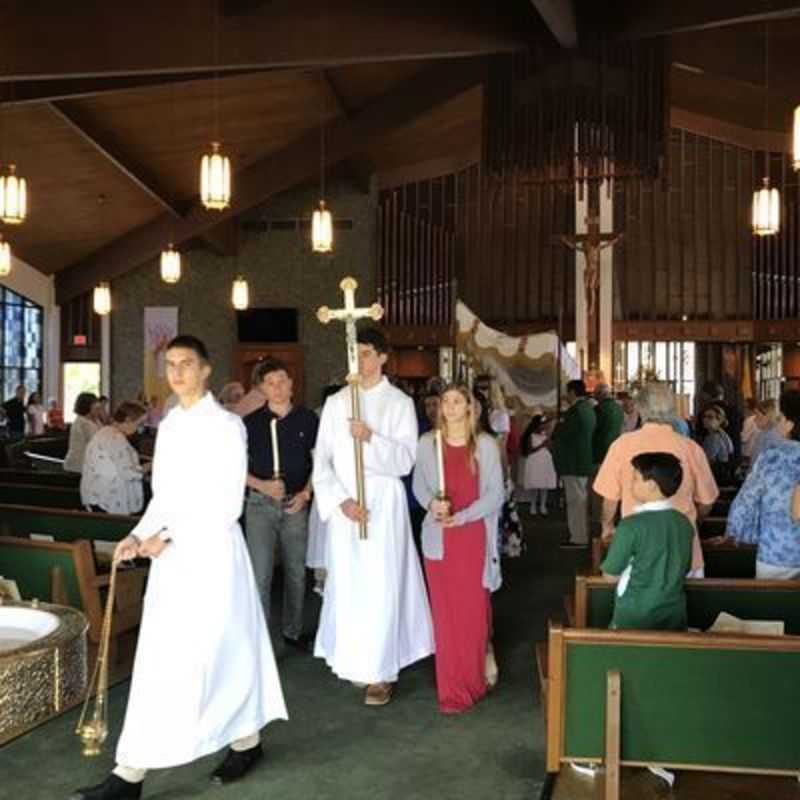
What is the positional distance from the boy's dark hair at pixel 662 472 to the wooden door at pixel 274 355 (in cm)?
1252

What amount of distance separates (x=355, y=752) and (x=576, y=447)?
4.86 m

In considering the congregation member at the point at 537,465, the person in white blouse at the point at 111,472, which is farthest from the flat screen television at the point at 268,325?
the person in white blouse at the point at 111,472

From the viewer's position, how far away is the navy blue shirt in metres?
5.10

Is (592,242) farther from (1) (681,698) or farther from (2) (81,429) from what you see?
(1) (681,698)

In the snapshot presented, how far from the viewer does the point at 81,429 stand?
7.95 metres

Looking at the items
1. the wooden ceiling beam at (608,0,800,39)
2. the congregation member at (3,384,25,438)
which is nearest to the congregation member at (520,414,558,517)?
the wooden ceiling beam at (608,0,800,39)

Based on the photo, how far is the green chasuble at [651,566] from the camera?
3.45 metres

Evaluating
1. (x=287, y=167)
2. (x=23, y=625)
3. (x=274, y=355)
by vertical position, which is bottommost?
(x=23, y=625)

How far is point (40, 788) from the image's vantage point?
138 inches

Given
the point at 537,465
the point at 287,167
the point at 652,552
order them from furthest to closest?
the point at 287,167
the point at 537,465
the point at 652,552

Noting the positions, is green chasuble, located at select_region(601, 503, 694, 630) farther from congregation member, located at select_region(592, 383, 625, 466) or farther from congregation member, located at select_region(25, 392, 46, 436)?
congregation member, located at select_region(25, 392, 46, 436)

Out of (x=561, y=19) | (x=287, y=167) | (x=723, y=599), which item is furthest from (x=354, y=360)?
(x=287, y=167)

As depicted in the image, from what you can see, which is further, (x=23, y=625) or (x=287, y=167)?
(x=287, y=167)

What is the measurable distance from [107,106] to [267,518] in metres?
7.48
